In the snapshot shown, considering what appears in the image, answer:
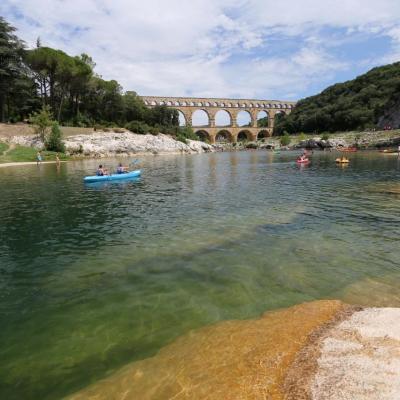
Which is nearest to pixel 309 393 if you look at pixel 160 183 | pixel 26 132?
pixel 160 183

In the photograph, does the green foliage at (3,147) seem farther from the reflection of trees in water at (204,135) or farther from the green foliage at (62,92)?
the reflection of trees in water at (204,135)

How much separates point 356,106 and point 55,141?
99105 mm

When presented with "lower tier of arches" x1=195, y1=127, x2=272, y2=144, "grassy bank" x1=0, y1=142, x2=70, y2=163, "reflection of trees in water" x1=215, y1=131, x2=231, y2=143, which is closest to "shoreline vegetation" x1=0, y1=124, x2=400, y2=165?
"grassy bank" x1=0, y1=142, x2=70, y2=163

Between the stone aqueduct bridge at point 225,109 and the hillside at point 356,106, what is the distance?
37.2 feet

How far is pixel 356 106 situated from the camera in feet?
376

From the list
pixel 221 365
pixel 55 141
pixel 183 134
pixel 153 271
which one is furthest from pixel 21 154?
pixel 221 365

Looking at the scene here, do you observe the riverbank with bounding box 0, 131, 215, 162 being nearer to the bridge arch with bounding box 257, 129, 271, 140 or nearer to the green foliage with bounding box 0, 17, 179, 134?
the green foliage with bounding box 0, 17, 179, 134

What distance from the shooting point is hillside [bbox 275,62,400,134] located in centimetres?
10338

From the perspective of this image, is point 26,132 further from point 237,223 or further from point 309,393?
point 309,393

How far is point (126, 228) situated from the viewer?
13539 mm

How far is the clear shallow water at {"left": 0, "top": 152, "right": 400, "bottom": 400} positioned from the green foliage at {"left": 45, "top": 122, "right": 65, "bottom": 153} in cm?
4371

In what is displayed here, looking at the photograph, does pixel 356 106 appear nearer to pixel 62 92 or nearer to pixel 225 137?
pixel 225 137

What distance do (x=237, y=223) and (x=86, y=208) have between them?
27.3 ft

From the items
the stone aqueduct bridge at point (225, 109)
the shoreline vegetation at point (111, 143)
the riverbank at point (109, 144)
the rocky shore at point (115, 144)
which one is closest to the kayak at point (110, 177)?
the shoreline vegetation at point (111, 143)
